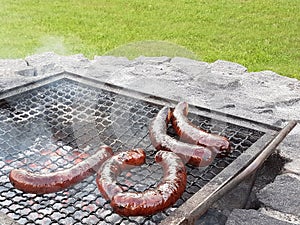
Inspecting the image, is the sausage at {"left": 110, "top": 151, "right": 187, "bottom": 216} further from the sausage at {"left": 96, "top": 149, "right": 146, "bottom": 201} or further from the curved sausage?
the curved sausage

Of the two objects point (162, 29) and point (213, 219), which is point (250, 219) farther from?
point (162, 29)

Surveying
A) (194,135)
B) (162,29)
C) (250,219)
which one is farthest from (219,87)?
(162,29)

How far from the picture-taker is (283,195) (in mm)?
2393

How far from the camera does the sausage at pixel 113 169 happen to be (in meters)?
1.98

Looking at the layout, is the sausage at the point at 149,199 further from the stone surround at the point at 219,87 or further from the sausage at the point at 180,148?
the stone surround at the point at 219,87

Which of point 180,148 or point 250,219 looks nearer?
point 250,219

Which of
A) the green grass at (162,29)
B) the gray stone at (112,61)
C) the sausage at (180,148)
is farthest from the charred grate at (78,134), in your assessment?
the green grass at (162,29)

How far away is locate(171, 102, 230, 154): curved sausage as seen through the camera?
232 cm

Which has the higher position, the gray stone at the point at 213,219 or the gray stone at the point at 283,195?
the gray stone at the point at 283,195

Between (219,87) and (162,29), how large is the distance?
4473mm

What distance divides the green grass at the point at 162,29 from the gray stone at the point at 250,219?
368 centimetres

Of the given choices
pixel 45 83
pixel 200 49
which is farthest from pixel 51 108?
pixel 200 49

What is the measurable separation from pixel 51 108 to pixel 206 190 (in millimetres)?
1513

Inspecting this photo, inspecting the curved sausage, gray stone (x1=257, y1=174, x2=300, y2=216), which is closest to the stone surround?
gray stone (x1=257, y1=174, x2=300, y2=216)
